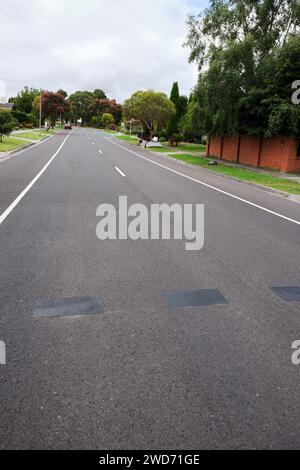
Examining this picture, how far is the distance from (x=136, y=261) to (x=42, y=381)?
3099 millimetres

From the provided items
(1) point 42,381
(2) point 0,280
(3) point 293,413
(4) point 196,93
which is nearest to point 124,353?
(1) point 42,381

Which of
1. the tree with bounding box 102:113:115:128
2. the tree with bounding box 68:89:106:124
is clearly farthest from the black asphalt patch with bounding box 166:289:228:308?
the tree with bounding box 68:89:106:124

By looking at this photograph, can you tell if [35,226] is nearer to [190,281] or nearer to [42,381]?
[190,281]

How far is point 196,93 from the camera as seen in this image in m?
28.0

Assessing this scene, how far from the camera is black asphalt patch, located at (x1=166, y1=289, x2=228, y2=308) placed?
4.60 metres

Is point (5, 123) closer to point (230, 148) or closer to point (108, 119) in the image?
point (230, 148)

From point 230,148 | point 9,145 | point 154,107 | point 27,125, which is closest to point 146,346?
point 230,148

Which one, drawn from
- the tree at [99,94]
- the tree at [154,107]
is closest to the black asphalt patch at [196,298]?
the tree at [154,107]

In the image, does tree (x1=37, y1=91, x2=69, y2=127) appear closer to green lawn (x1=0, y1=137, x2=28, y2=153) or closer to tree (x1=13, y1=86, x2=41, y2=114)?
tree (x1=13, y1=86, x2=41, y2=114)

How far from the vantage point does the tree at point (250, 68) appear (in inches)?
842

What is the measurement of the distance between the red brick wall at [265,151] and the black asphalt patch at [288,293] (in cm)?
1891

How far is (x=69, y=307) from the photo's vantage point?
4418 mm

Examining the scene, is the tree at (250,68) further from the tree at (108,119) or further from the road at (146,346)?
the tree at (108,119)
